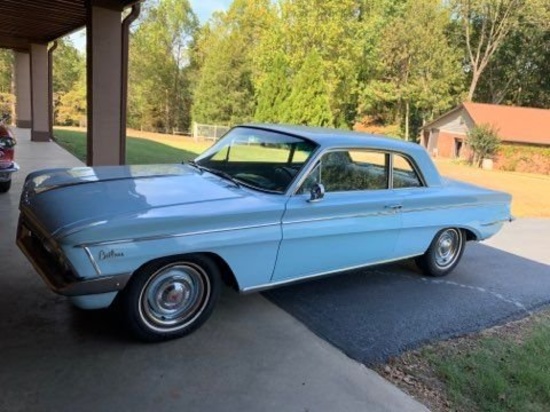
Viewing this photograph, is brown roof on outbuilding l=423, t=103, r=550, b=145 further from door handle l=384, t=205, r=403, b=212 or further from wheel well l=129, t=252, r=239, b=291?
wheel well l=129, t=252, r=239, b=291

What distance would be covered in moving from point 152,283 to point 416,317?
2.40m

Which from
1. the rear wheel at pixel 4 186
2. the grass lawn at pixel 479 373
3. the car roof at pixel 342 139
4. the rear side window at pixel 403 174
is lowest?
the grass lawn at pixel 479 373

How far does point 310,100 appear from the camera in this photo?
34.9 meters

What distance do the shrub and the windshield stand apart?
97.1 ft

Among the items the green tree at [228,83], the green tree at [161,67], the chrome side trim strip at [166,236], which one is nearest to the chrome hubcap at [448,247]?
the chrome side trim strip at [166,236]

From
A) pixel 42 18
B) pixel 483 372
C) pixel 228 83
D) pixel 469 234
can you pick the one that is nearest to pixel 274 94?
pixel 228 83

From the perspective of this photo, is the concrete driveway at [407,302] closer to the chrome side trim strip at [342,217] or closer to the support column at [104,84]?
the chrome side trim strip at [342,217]

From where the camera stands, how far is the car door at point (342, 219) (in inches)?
152

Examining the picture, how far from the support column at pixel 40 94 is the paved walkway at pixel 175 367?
1411 centimetres

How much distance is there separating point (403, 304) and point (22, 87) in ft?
70.6

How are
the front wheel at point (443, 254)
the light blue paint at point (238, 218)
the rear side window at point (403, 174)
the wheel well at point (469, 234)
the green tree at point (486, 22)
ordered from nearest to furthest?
the light blue paint at point (238, 218) → the rear side window at point (403, 174) → the front wheel at point (443, 254) → the wheel well at point (469, 234) → the green tree at point (486, 22)

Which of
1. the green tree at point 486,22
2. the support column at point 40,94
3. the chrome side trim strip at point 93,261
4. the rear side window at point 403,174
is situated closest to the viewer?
the chrome side trim strip at point 93,261

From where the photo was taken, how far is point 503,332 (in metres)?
4.26

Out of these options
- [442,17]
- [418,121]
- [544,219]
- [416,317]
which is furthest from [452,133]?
[416,317]
